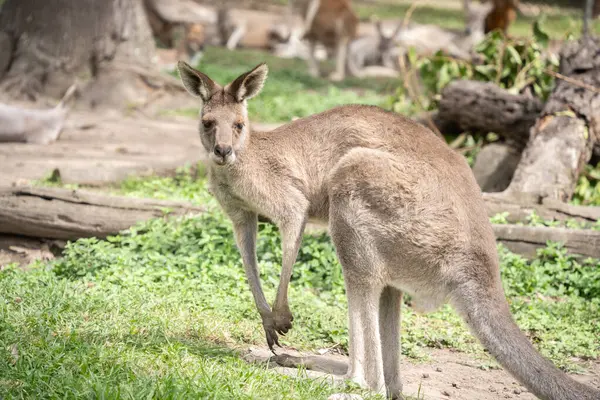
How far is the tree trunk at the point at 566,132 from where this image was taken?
8.04 metres

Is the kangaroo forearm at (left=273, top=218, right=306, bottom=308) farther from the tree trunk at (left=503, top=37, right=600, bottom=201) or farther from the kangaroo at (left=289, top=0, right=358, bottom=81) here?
the kangaroo at (left=289, top=0, right=358, bottom=81)

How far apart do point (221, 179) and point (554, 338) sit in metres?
2.75

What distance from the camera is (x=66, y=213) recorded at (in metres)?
6.87

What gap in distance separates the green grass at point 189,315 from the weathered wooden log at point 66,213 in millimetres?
173

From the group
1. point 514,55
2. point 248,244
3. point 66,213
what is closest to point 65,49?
point 66,213

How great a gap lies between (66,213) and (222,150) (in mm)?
2809

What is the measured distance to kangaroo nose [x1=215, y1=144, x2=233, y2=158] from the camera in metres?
4.57

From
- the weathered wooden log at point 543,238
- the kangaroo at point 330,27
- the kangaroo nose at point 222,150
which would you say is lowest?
the kangaroo at point 330,27

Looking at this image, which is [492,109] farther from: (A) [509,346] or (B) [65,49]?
(B) [65,49]

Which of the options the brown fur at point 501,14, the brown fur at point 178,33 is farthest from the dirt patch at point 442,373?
the brown fur at point 178,33

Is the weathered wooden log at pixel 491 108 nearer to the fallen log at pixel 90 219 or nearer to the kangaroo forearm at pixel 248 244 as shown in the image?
the fallen log at pixel 90 219

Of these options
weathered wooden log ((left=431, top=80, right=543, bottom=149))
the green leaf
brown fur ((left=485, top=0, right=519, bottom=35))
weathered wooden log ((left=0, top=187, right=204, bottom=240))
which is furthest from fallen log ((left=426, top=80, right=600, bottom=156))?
brown fur ((left=485, top=0, right=519, bottom=35))

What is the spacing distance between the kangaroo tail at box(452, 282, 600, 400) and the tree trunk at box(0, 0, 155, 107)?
989 cm

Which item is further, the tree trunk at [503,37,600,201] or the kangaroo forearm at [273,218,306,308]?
the tree trunk at [503,37,600,201]
